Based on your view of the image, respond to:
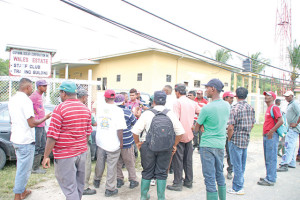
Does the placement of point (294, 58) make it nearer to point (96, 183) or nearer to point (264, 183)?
point (264, 183)

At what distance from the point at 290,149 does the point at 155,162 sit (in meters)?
4.34

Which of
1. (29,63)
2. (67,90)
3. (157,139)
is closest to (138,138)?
(157,139)

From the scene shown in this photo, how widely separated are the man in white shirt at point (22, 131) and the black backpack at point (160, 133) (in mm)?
1597

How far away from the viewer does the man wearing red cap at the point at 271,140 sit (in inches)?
184

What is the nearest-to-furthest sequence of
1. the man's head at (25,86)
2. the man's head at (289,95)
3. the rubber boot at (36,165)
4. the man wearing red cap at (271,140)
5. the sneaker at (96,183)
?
the man's head at (25,86) → the sneaker at (96,183) → the man wearing red cap at (271,140) → the rubber boot at (36,165) → the man's head at (289,95)

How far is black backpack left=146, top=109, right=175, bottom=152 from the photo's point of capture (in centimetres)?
340

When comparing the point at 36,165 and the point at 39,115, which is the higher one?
the point at 39,115

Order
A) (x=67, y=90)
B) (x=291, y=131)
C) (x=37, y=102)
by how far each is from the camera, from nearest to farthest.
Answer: (x=67, y=90) < (x=37, y=102) < (x=291, y=131)

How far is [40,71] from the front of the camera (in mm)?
7434

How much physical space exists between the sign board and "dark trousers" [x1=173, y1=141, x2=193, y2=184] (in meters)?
5.26

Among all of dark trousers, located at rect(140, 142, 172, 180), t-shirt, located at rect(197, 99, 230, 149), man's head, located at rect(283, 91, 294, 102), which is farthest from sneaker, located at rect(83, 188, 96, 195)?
man's head, located at rect(283, 91, 294, 102)

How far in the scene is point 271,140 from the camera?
4.73m

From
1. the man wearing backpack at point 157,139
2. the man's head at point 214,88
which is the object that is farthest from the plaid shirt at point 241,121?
the man wearing backpack at point 157,139

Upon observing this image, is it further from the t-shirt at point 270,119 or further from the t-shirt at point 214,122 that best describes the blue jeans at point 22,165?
the t-shirt at point 270,119
